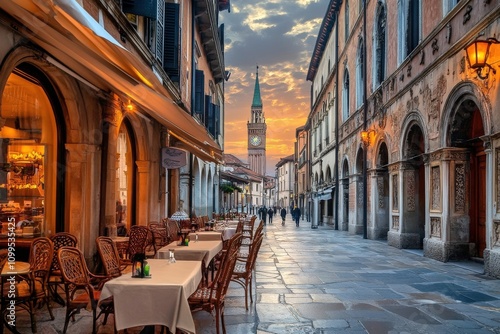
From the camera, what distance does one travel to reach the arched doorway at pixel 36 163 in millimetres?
7898

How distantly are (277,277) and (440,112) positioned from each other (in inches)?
240

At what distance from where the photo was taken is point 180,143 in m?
16.9

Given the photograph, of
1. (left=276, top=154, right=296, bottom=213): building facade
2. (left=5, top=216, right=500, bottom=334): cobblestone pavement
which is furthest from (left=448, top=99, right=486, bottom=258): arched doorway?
(left=276, top=154, right=296, bottom=213): building facade

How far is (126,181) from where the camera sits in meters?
13.1

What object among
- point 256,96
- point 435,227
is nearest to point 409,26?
point 435,227

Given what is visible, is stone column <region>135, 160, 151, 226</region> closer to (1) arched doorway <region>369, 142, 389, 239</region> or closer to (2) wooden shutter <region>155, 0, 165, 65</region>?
(2) wooden shutter <region>155, 0, 165, 65</region>

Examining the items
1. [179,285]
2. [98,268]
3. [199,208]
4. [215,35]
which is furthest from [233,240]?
[215,35]

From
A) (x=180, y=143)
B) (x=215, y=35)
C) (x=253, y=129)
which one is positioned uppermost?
(x=253, y=129)

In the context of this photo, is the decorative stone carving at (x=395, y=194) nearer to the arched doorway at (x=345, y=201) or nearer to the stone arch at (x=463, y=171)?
the stone arch at (x=463, y=171)

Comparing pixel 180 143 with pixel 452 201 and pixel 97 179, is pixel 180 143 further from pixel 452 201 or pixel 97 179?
pixel 452 201

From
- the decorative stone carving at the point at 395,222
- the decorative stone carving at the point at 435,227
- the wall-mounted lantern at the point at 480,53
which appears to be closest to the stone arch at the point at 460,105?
the wall-mounted lantern at the point at 480,53

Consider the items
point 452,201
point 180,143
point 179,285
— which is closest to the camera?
point 179,285

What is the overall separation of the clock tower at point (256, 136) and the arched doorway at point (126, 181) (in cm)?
11763

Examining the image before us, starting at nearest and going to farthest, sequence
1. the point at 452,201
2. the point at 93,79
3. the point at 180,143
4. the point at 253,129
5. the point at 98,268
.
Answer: the point at 93,79 → the point at 98,268 → the point at 452,201 → the point at 180,143 → the point at 253,129
